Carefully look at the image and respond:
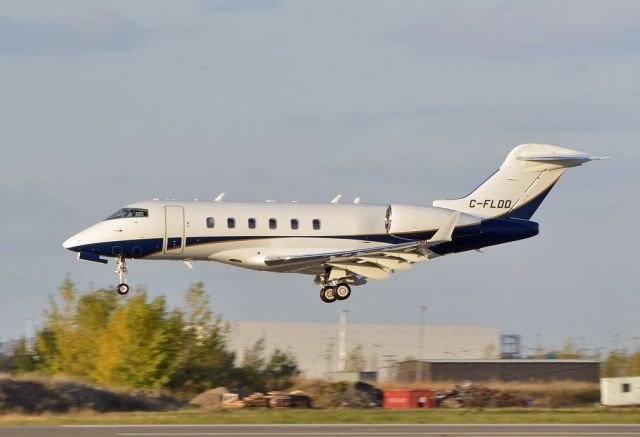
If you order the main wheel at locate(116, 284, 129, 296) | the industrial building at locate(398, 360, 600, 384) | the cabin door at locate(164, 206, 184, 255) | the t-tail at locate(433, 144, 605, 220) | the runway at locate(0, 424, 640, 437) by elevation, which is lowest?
the runway at locate(0, 424, 640, 437)

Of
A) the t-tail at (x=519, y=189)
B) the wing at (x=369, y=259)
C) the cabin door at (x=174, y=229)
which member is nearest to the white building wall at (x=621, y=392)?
the t-tail at (x=519, y=189)

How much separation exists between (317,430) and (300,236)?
9377 millimetres

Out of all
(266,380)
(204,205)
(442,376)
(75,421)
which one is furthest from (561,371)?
(75,421)

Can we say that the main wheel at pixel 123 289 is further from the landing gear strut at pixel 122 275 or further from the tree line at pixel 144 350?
the tree line at pixel 144 350

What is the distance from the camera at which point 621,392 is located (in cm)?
4962

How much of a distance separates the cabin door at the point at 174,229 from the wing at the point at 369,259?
110 inches

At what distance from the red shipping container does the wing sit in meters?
7.93

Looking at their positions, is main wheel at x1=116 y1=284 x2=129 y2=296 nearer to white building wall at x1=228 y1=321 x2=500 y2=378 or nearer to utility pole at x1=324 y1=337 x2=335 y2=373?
utility pole at x1=324 y1=337 x2=335 y2=373

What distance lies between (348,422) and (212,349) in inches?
1035

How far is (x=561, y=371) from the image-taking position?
218 ft

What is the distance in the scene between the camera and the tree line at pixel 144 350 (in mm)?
54281

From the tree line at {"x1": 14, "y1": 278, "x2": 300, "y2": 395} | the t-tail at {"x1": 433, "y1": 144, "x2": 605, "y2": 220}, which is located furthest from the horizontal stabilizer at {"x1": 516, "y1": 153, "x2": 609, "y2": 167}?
the tree line at {"x1": 14, "y1": 278, "x2": 300, "y2": 395}

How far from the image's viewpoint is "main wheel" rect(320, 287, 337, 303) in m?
41.5

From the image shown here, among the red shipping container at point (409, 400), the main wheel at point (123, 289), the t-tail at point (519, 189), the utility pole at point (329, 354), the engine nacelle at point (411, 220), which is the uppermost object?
the t-tail at point (519, 189)
